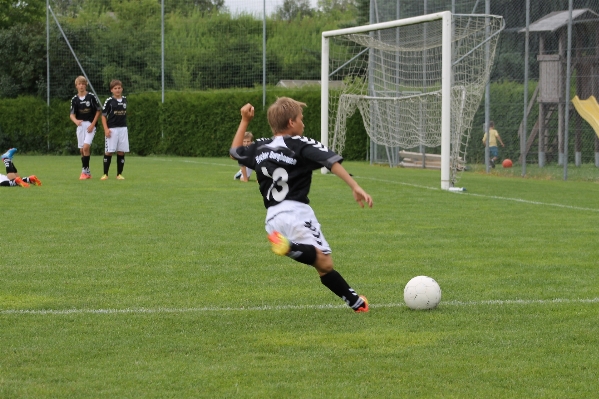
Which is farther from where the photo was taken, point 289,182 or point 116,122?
point 116,122

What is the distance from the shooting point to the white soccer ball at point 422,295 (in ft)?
19.5

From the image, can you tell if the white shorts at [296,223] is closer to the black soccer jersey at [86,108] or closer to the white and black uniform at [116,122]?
the white and black uniform at [116,122]

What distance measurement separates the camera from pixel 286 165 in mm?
5742

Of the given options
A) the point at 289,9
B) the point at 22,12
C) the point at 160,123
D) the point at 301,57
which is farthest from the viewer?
the point at 289,9

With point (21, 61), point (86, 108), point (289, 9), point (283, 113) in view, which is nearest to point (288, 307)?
point (283, 113)

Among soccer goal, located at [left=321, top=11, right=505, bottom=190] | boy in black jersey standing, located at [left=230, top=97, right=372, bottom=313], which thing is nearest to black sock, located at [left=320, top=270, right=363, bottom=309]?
boy in black jersey standing, located at [left=230, top=97, right=372, bottom=313]

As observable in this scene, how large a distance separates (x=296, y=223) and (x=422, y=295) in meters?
1.01

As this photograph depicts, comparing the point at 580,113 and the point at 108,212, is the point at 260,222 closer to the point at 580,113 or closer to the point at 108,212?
the point at 108,212

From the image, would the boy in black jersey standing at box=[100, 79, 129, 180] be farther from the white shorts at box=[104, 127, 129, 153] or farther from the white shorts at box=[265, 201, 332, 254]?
the white shorts at box=[265, 201, 332, 254]

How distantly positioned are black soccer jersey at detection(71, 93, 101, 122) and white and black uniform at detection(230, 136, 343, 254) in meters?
13.1

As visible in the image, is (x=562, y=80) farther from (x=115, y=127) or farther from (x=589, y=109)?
(x=115, y=127)

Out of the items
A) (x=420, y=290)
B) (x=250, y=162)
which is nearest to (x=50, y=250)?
(x=250, y=162)

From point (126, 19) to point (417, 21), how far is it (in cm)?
1834

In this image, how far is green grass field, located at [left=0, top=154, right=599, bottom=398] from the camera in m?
4.37
